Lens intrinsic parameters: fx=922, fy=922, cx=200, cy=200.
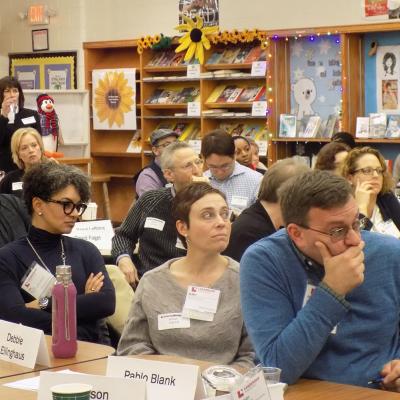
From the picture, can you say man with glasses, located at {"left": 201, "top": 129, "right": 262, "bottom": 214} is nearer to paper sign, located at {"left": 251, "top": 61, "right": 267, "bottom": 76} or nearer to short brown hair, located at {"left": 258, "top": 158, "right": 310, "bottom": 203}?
short brown hair, located at {"left": 258, "top": 158, "right": 310, "bottom": 203}

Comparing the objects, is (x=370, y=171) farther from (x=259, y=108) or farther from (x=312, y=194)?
(x=259, y=108)

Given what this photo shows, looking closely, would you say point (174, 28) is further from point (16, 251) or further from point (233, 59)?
point (16, 251)

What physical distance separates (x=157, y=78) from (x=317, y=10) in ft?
8.27

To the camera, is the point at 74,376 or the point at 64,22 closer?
the point at 74,376

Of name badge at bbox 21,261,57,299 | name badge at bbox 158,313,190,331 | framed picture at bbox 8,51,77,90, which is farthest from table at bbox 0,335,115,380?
framed picture at bbox 8,51,77,90

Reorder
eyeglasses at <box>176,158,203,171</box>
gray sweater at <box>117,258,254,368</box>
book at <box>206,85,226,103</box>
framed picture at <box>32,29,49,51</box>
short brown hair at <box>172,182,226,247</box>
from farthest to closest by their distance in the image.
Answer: framed picture at <box>32,29,49,51</box>
book at <box>206,85,226,103</box>
eyeglasses at <box>176,158,203,171</box>
short brown hair at <box>172,182,226,247</box>
gray sweater at <box>117,258,254,368</box>

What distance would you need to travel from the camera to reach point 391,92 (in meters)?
9.95

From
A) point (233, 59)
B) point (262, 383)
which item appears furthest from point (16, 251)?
point (233, 59)

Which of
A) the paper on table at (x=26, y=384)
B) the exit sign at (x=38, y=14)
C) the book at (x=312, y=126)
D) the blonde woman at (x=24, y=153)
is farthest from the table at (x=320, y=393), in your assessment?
the exit sign at (x=38, y=14)

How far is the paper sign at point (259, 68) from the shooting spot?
10.7m

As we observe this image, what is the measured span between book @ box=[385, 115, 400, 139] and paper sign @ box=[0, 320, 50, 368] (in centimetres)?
715

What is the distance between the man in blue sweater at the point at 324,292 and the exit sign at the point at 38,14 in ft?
35.5

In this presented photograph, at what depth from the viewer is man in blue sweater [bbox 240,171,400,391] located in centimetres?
265

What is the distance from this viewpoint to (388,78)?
32.7 feet
